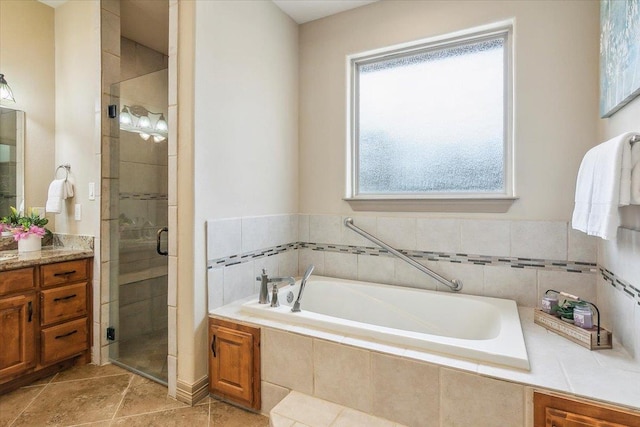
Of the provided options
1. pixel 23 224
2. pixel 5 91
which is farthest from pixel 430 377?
pixel 5 91

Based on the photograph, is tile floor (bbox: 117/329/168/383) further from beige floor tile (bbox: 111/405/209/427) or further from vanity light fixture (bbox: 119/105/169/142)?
vanity light fixture (bbox: 119/105/169/142)

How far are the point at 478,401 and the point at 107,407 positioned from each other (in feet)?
6.49

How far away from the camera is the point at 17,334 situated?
6.67 ft

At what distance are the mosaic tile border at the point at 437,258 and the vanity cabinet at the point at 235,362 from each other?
1.35ft

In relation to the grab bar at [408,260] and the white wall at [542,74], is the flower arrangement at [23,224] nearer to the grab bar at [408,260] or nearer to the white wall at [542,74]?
the grab bar at [408,260]

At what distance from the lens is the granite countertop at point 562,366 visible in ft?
3.97

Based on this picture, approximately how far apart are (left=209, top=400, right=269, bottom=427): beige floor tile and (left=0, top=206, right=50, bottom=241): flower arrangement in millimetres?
1764

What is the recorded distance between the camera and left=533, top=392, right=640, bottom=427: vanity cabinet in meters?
1.13

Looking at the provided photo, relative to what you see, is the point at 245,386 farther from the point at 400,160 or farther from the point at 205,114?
the point at 400,160

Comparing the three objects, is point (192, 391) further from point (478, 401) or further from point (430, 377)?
point (478, 401)

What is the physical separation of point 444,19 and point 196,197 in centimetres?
209

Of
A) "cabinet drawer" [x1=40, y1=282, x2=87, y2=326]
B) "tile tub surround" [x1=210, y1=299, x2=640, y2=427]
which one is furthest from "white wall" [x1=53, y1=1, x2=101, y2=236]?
"tile tub surround" [x1=210, y1=299, x2=640, y2=427]

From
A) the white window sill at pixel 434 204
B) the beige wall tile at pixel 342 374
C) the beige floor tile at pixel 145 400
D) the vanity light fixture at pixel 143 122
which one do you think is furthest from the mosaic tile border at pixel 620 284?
the vanity light fixture at pixel 143 122

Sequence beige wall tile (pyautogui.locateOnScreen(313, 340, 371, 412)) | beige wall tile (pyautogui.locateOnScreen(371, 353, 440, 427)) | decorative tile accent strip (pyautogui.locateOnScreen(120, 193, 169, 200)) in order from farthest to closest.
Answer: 1. decorative tile accent strip (pyautogui.locateOnScreen(120, 193, 169, 200))
2. beige wall tile (pyautogui.locateOnScreen(313, 340, 371, 412))
3. beige wall tile (pyautogui.locateOnScreen(371, 353, 440, 427))
